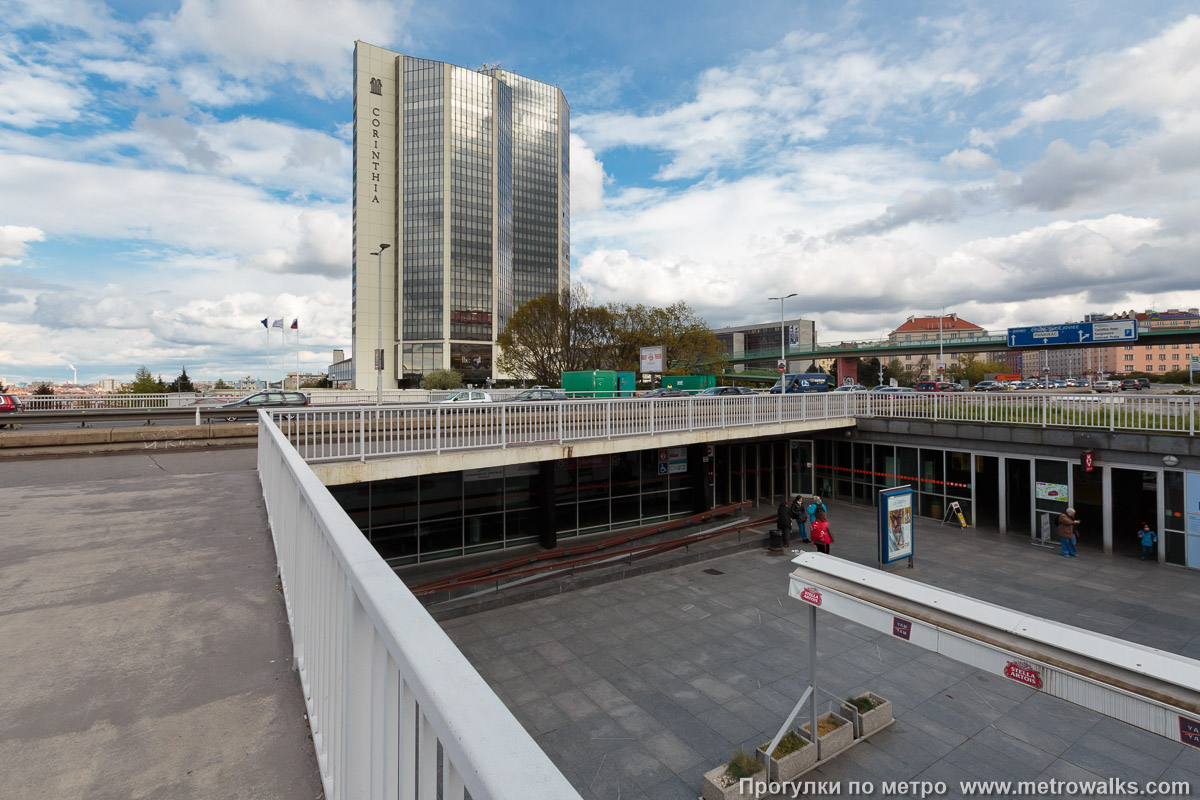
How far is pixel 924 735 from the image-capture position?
27.7 ft

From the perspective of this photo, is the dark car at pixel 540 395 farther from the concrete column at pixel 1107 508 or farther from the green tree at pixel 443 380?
the green tree at pixel 443 380

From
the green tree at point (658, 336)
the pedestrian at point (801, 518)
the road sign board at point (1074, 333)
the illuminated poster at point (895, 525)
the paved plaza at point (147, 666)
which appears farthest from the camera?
the green tree at point (658, 336)

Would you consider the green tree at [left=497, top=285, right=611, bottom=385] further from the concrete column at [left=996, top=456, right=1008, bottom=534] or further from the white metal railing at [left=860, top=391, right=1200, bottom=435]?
the concrete column at [left=996, top=456, right=1008, bottom=534]

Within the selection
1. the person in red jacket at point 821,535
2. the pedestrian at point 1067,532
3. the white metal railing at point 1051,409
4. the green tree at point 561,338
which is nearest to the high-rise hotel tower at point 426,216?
the green tree at point 561,338

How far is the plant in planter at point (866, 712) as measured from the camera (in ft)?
27.5

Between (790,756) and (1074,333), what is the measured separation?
5393cm

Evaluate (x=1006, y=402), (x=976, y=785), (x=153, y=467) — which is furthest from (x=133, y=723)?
(x=1006, y=402)

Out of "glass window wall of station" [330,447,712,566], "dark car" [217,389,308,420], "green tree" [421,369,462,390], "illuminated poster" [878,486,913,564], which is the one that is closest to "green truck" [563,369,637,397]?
"glass window wall of station" [330,447,712,566]

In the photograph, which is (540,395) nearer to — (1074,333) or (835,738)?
(835,738)

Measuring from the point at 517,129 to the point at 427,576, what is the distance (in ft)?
411

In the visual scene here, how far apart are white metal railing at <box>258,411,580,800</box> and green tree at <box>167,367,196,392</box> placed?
7728 cm

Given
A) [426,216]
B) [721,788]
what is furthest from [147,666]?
[426,216]

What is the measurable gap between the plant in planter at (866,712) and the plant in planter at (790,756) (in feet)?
3.31

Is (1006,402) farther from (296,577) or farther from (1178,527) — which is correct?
(296,577)
